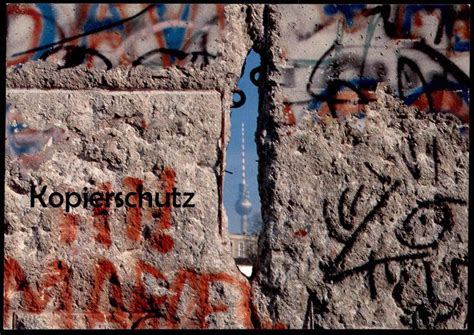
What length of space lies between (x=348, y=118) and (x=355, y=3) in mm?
545

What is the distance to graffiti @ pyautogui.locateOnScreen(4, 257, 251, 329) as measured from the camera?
142 inches

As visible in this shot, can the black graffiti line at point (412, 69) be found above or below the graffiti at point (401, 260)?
above

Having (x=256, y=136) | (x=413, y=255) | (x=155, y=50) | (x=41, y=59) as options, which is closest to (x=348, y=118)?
(x=256, y=136)

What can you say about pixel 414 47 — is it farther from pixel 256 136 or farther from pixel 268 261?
pixel 268 261

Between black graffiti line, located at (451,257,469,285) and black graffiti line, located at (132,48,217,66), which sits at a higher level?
black graffiti line, located at (132,48,217,66)

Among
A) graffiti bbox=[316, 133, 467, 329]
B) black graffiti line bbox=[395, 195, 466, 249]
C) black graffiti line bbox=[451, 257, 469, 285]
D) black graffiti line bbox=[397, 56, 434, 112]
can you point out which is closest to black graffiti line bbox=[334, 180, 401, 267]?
graffiti bbox=[316, 133, 467, 329]

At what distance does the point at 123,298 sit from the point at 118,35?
1.22 metres

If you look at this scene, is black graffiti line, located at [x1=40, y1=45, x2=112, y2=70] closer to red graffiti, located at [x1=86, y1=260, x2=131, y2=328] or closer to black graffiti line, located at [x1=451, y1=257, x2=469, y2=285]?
red graffiti, located at [x1=86, y1=260, x2=131, y2=328]

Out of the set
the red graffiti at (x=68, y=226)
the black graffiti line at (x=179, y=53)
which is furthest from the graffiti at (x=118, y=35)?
the red graffiti at (x=68, y=226)

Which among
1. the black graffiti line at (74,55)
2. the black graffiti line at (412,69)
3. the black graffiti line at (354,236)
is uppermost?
the black graffiti line at (74,55)

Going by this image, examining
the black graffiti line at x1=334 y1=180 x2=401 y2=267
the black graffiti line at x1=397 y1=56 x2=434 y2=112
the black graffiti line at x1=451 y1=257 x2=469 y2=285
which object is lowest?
the black graffiti line at x1=451 y1=257 x2=469 y2=285

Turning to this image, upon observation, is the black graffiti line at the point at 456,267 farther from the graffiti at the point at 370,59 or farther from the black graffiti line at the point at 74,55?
the black graffiti line at the point at 74,55

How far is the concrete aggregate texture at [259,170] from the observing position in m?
3.62

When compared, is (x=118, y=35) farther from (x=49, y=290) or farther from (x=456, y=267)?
(x=456, y=267)
